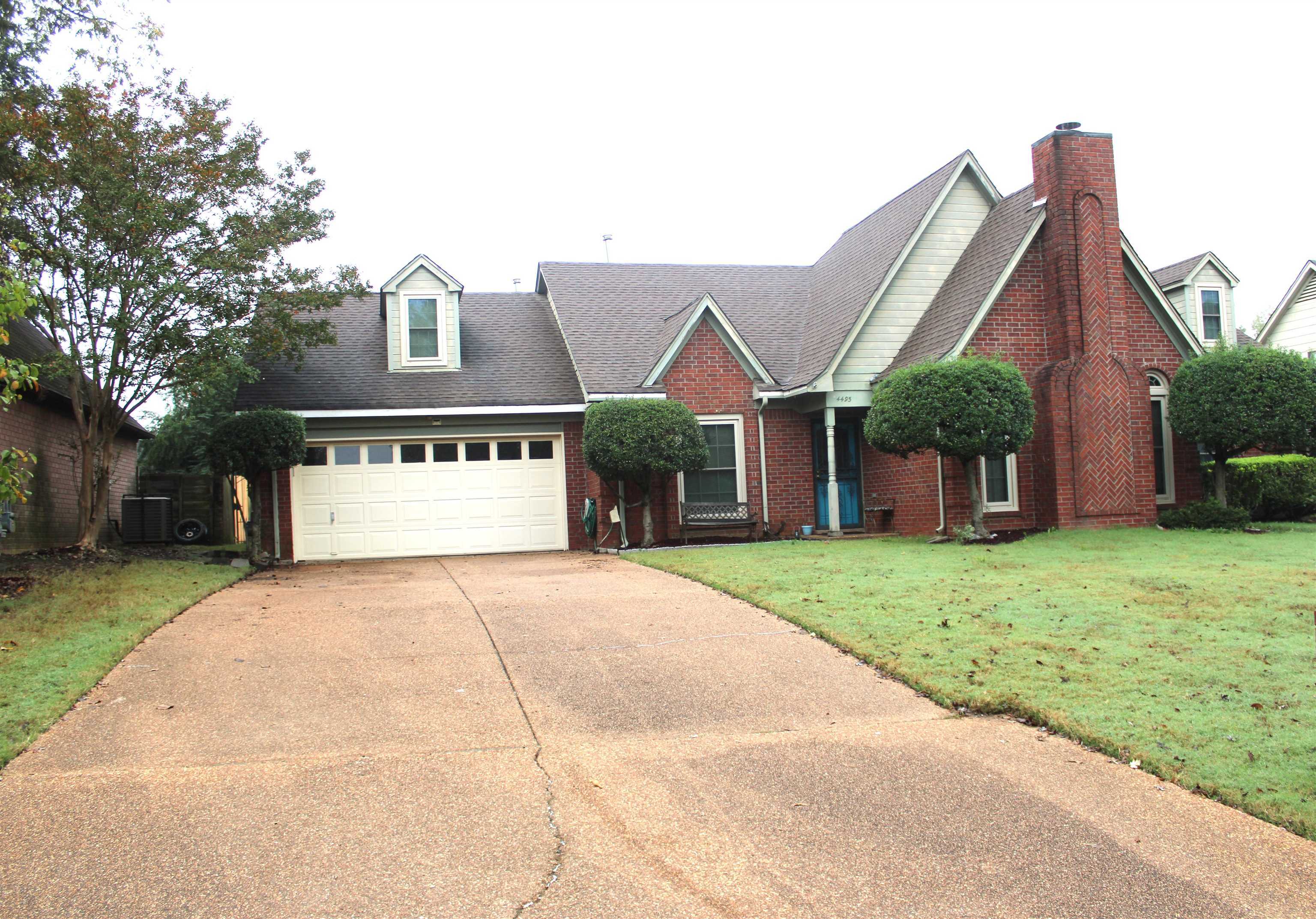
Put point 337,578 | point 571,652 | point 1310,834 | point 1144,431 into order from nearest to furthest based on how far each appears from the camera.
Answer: point 1310,834
point 571,652
point 337,578
point 1144,431

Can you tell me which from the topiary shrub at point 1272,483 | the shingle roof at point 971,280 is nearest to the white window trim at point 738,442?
the shingle roof at point 971,280

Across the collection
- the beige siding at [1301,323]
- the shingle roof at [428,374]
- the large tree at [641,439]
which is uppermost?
the beige siding at [1301,323]

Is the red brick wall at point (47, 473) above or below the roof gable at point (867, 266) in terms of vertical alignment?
below

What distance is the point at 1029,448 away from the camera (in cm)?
1664

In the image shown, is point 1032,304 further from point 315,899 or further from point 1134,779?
point 315,899

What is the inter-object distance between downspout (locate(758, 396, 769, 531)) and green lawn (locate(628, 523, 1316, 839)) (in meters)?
4.28

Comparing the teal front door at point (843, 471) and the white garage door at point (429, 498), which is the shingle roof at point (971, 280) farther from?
the white garage door at point (429, 498)

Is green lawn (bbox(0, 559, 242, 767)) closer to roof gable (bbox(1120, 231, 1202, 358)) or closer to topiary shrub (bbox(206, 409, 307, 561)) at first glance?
topiary shrub (bbox(206, 409, 307, 561))

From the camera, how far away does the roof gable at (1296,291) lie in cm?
2598

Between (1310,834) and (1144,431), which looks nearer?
(1310,834)

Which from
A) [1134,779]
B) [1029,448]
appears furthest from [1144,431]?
[1134,779]

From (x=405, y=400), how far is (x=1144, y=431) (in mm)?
12541

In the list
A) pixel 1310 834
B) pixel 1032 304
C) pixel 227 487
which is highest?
pixel 1032 304

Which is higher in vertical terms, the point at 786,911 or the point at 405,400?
the point at 405,400
